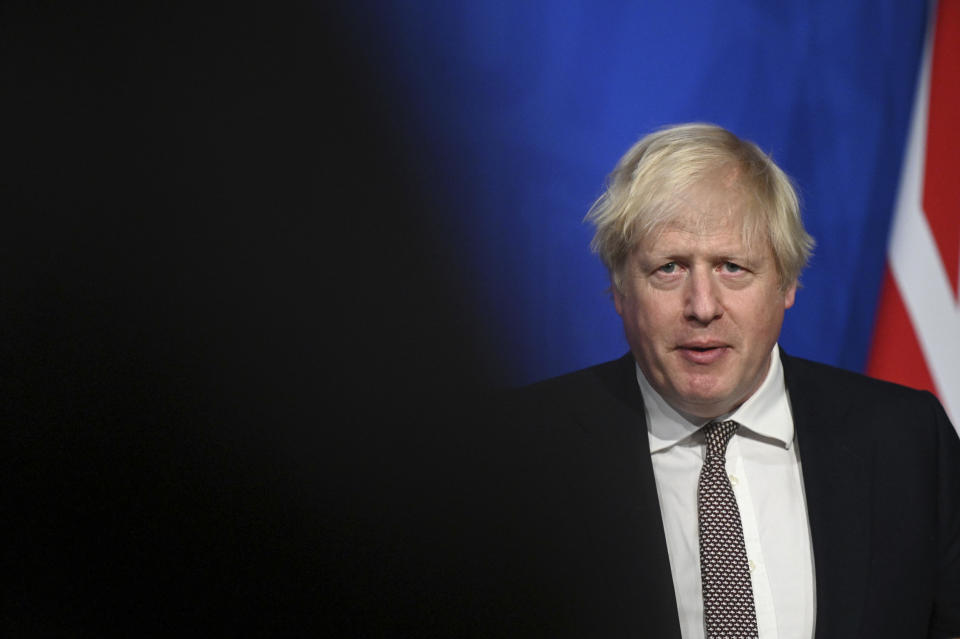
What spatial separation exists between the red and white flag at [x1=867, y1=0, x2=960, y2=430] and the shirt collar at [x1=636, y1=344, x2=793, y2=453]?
78 centimetres

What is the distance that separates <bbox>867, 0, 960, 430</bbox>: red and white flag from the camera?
232 cm

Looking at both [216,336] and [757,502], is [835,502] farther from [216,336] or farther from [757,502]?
[216,336]

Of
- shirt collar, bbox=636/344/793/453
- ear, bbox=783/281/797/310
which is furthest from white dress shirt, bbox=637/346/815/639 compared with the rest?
ear, bbox=783/281/797/310

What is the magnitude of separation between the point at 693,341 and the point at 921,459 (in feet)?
1.35

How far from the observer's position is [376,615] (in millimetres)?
1712

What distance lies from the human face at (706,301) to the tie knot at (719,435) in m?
0.03

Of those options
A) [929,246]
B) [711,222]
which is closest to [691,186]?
[711,222]

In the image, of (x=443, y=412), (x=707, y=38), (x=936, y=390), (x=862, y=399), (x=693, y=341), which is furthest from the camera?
(x=936, y=390)

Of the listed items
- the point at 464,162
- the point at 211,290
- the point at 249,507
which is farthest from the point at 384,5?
the point at 249,507

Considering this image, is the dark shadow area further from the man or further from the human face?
the human face

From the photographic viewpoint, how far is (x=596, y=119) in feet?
6.64

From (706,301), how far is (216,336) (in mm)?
750

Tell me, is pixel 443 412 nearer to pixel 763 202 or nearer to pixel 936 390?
pixel 763 202

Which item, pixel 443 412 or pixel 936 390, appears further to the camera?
pixel 936 390
